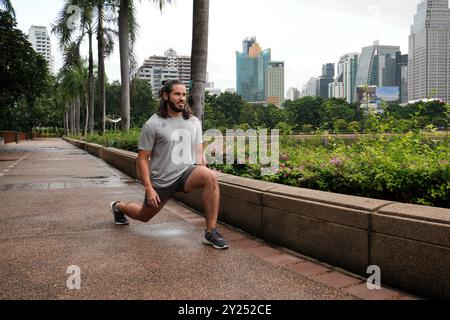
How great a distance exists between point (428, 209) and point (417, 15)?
3787cm

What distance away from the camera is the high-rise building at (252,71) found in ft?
480

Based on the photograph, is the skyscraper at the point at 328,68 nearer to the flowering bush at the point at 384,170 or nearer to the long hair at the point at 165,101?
the flowering bush at the point at 384,170

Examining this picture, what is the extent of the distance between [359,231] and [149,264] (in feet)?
5.84

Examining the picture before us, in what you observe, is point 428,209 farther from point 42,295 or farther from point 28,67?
point 28,67

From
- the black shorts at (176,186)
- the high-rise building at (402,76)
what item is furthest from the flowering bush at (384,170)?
the high-rise building at (402,76)

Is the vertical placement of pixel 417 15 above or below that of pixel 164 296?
above

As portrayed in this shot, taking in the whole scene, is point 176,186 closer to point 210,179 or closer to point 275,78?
point 210,179

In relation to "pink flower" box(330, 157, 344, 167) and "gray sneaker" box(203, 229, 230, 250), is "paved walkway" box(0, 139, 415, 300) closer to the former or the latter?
"gray sneaker" box(203, 229, 230, 250)

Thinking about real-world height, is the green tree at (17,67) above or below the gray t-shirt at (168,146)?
above

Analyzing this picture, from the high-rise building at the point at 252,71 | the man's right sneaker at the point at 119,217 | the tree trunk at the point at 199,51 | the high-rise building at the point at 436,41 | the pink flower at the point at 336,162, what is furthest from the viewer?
the high-rise building at the point at 252,71

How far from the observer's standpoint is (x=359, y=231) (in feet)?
10.4

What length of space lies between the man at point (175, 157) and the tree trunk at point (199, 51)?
3.75 m
